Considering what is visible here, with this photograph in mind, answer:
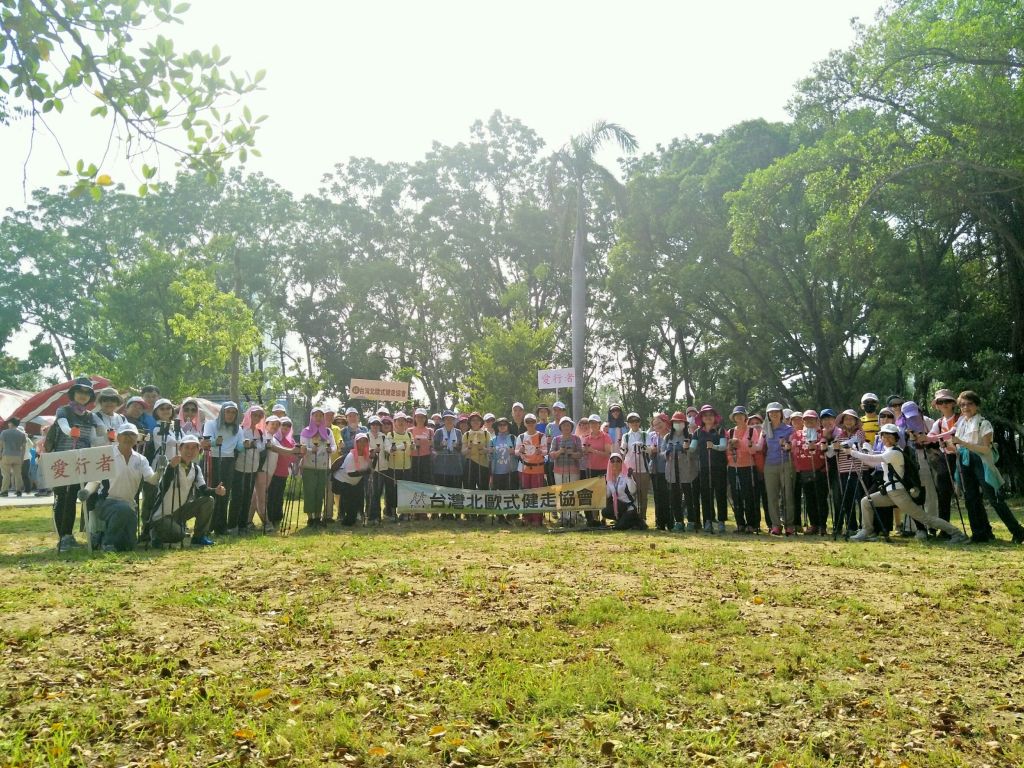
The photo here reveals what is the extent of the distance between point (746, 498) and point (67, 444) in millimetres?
9461

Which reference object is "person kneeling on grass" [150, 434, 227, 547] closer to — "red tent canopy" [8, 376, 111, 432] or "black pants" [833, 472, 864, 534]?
"black pants" [833, 472, 864, 534]

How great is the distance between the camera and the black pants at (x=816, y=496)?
471 inches

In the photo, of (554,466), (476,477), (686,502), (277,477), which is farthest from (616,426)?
(277,477)

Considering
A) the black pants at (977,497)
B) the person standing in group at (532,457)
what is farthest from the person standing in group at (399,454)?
the black pants at (977,497)

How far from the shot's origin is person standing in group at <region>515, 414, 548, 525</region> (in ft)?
45.4

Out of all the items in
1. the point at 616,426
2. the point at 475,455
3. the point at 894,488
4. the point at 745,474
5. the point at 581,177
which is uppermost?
the point at 581,177

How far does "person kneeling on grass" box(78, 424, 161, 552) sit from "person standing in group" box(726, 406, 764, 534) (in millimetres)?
8381

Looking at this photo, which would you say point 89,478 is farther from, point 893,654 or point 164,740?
point 893,654

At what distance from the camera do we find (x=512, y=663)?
5.34 meters

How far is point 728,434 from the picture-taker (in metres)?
12.7

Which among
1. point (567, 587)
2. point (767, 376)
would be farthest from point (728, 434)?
point (767, 376)

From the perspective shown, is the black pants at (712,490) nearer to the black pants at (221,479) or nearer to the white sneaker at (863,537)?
the white sneaker at (863,537)

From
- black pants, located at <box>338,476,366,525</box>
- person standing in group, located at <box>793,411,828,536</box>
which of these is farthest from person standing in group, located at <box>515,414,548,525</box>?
person standing in group, located at <box>793,411,828,536</box>

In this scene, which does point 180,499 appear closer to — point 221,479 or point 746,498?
point 221,479
